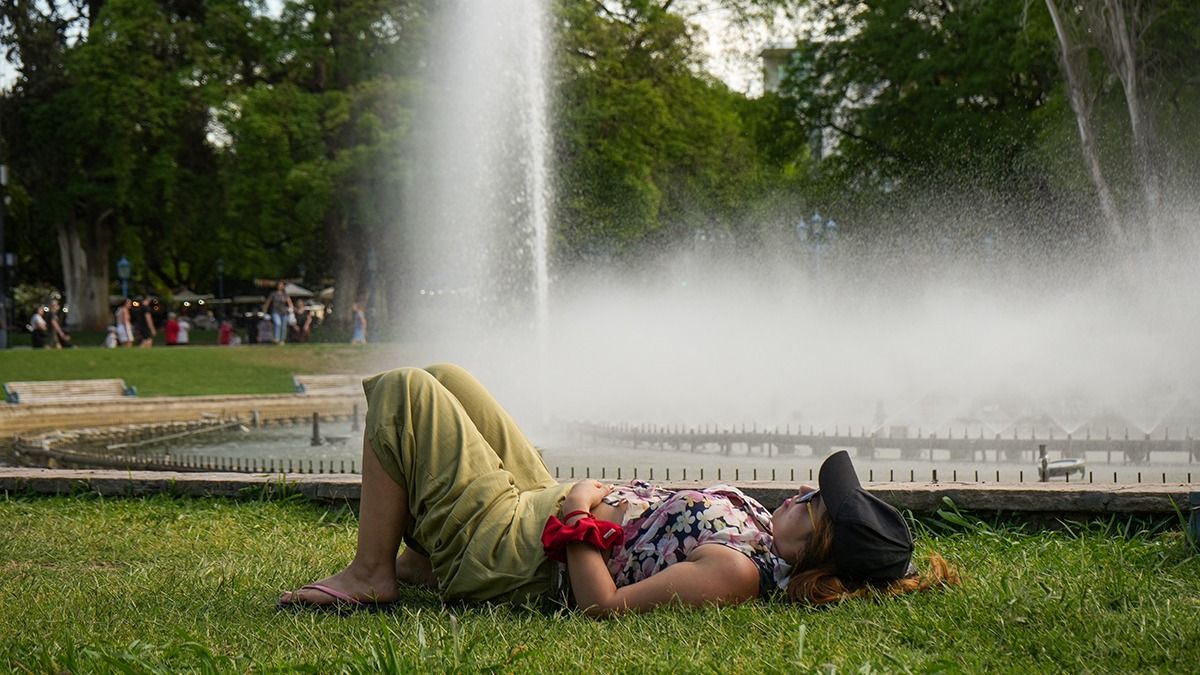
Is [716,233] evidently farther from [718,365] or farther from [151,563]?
[151,563]

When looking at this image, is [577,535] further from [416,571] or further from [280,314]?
[280,314]

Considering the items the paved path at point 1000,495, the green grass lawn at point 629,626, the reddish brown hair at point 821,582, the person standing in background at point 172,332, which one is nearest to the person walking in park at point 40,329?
the person standing in background at point 172,332

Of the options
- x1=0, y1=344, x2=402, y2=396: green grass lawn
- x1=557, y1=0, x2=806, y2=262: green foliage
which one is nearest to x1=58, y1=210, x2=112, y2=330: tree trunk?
x1=0, y1=344, x2=402, y2=396: green grass lawn

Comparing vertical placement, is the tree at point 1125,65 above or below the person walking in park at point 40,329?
above

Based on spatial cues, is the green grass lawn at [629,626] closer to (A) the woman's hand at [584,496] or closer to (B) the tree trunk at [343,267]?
(A) the woman's hand at [584,496]

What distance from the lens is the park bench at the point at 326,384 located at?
24.7 meters

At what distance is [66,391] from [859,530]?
21.2 meters

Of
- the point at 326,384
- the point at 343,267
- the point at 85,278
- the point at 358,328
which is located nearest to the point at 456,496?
the point at 326,384

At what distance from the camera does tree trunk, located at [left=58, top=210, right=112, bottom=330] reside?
145ft

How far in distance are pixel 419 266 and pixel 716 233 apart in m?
10.1

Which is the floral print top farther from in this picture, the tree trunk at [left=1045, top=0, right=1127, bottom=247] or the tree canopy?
the tree canopy

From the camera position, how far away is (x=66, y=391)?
2298 cm

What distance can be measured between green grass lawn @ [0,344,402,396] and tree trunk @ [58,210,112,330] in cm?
1478

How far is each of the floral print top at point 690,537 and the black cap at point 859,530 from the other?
0.76ft
